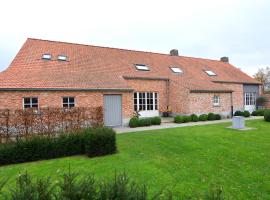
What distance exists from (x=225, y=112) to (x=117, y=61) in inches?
448

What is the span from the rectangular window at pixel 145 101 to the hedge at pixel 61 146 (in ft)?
32.5

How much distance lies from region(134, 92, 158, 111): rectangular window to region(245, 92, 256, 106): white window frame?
40.6ft

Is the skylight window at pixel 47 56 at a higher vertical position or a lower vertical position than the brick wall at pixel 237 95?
higher

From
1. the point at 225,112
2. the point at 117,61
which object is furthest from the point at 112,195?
the point at 225,112

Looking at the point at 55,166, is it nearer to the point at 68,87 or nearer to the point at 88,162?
the point at 88,162

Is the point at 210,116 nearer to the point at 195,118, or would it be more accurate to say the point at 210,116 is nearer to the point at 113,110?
the point at 195,118

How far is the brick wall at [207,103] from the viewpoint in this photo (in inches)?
717

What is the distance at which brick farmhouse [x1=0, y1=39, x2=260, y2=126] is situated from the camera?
44.8 ft

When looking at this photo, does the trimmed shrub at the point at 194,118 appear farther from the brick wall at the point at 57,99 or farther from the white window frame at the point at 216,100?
the brick wall at the point at 57,99

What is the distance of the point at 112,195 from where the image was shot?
105 inches

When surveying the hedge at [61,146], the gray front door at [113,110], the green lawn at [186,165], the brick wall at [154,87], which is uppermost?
the brick wall at [154,87]

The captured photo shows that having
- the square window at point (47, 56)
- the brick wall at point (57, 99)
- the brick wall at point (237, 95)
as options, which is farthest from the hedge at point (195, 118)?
the square window at point (47, 56)

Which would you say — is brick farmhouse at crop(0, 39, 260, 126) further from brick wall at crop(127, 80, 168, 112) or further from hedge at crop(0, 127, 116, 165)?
hedge at crop(0, 127, 116, 165)

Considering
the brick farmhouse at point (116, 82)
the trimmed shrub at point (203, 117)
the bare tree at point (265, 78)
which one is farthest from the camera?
the bare tree at point (265, 78)
